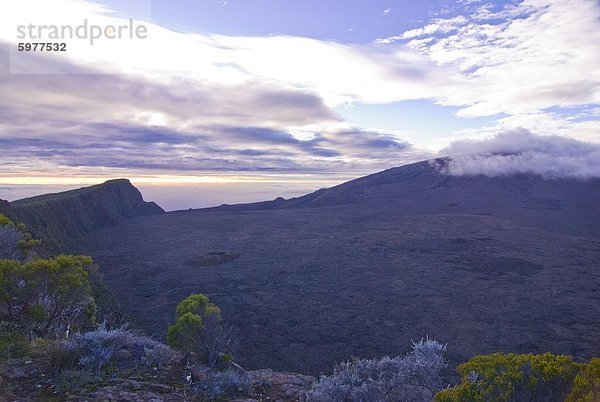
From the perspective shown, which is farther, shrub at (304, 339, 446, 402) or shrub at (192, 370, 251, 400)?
shrub at (304, 339, 446, 402)

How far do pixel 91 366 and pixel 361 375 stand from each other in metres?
4.53

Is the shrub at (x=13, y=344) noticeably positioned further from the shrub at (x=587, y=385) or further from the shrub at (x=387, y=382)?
the shrub at (x=587, y=385)

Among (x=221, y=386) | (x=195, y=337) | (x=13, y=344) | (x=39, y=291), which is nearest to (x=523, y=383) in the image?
(x=221, y=386)

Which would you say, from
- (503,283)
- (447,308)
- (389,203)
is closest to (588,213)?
(389,203)

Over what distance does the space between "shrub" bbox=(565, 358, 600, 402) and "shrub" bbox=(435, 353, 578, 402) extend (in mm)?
317

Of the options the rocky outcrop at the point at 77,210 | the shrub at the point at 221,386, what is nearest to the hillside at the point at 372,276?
the rocky outcrop at the point at 77,210

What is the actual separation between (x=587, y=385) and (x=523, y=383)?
31.3 inches

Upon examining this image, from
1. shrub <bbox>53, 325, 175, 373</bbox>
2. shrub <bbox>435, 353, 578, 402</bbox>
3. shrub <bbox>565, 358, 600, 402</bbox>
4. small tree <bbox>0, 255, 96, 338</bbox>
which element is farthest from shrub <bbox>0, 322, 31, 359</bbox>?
shrub <bbox>565, 358, 600, 402</bbox>

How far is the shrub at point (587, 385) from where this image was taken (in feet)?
14.3

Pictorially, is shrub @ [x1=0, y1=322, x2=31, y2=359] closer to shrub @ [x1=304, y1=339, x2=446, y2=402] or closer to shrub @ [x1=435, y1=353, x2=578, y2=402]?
shrub @ [x1=304, y1=339, x2=446, y2=402]

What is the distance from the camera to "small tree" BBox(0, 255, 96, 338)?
8.25 m

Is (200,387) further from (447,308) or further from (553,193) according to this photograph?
(553,193)

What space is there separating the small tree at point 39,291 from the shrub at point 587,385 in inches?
331

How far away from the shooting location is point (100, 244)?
44.1m
